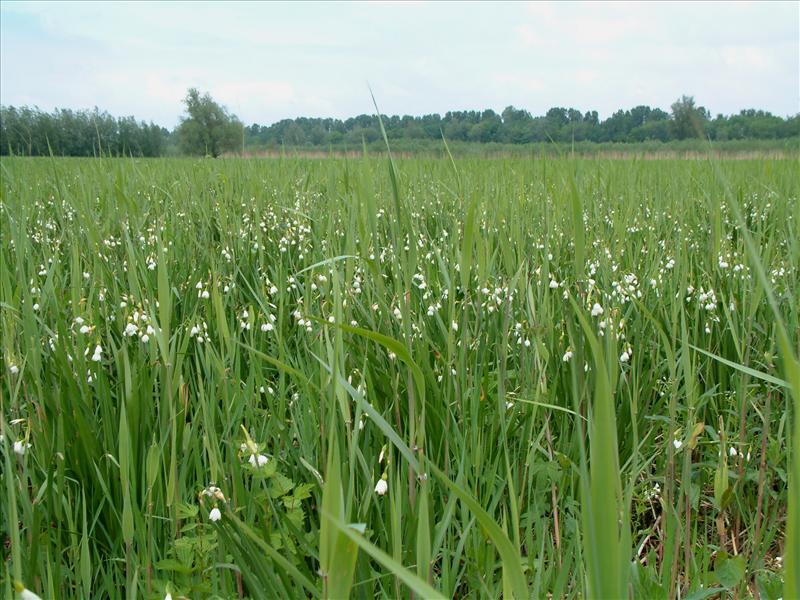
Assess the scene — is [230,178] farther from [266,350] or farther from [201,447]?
[201,447]

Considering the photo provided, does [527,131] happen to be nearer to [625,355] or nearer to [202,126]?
[625,355]

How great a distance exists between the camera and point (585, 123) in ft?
8.77

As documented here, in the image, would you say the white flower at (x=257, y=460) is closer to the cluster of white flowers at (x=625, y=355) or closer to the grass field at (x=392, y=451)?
the grass field at (x=392, y=451)

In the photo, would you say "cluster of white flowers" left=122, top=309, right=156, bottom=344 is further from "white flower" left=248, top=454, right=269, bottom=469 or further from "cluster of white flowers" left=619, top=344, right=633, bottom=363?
"cluster of white flowers" left=619, top=344, right=633, bottom=363

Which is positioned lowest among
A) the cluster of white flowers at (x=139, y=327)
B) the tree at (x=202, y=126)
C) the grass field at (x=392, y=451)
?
the grass field at (x=392, y=451)

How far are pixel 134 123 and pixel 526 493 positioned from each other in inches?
1788

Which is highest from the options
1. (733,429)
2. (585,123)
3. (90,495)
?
(585,123)

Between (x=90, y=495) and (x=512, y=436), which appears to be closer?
(x=90, y=495)

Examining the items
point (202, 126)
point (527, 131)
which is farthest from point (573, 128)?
point (202, 126)

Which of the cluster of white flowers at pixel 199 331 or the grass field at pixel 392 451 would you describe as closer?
the grass field at pixel 392 451

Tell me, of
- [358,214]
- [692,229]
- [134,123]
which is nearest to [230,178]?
[692,229]

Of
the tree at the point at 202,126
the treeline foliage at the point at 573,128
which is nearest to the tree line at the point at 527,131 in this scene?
the treeline foliage at the point at 573,128

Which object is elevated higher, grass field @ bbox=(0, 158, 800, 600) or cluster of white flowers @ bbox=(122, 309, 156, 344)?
cluster of white flowers @ bbox=(122, 309, 156, 344)

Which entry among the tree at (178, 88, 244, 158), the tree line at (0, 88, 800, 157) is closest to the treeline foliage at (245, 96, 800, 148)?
the tree line at (0, 88, 800, 157)
